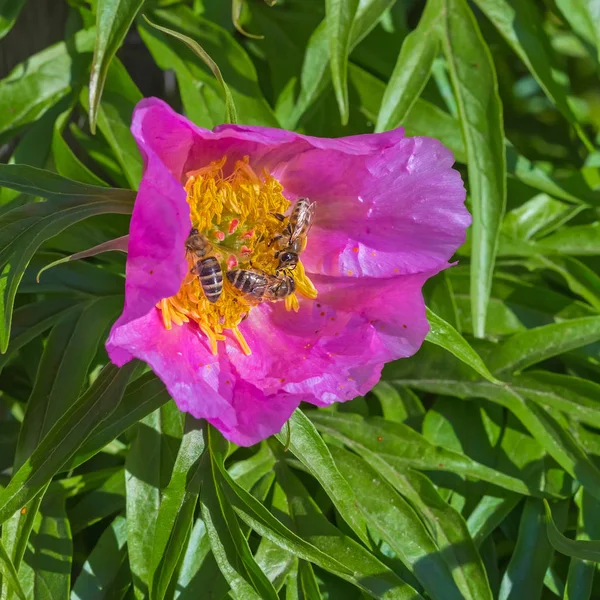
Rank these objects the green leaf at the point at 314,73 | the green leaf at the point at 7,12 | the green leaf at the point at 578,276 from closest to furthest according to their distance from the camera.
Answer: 1. the green leaf at the point at 7,12
2. the green leaf at the point at 314,73
3. the green leaf at the point at 578,276

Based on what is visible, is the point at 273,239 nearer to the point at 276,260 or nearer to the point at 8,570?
the point at 276,260

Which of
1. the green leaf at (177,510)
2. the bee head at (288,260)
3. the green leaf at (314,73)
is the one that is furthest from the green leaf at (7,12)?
the green leaf at (177,510)

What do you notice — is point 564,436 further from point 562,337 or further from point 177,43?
point 177,43

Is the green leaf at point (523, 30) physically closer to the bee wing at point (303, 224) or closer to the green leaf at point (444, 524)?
the bee wing at point (303, 224)

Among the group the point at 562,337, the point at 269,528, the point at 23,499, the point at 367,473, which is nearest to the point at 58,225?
the point at 23,499

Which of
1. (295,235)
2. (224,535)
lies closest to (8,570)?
(224,535)

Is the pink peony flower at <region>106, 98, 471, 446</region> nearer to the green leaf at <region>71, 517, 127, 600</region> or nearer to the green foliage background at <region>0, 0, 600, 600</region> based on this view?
the green foliage background at <region>0, 0, 600, 600</region>
